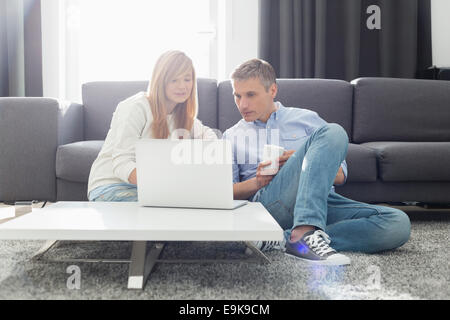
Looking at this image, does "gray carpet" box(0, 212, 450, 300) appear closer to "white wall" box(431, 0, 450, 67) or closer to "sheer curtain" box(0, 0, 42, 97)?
"sheer curtain" box(0, 0, 42, 97)

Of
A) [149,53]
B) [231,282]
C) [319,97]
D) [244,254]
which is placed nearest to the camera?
[231,282]

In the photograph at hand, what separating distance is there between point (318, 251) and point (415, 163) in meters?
1.00

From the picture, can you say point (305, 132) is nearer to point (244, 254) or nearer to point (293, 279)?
point (244, 254)

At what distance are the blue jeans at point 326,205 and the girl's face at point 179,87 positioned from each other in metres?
0.43

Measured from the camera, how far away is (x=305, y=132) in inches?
62.8

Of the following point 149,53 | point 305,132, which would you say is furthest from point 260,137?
point 149,53

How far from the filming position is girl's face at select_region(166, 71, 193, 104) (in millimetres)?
1416

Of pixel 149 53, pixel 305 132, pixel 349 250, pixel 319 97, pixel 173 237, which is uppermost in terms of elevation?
pixel 149 53

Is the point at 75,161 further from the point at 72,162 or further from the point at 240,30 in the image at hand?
the point at 240,30

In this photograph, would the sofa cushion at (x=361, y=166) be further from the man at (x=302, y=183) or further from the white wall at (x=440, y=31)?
the white wall at (x=440, y=31)

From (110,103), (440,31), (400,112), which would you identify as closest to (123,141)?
(110,103)

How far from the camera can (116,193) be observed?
1345mm
